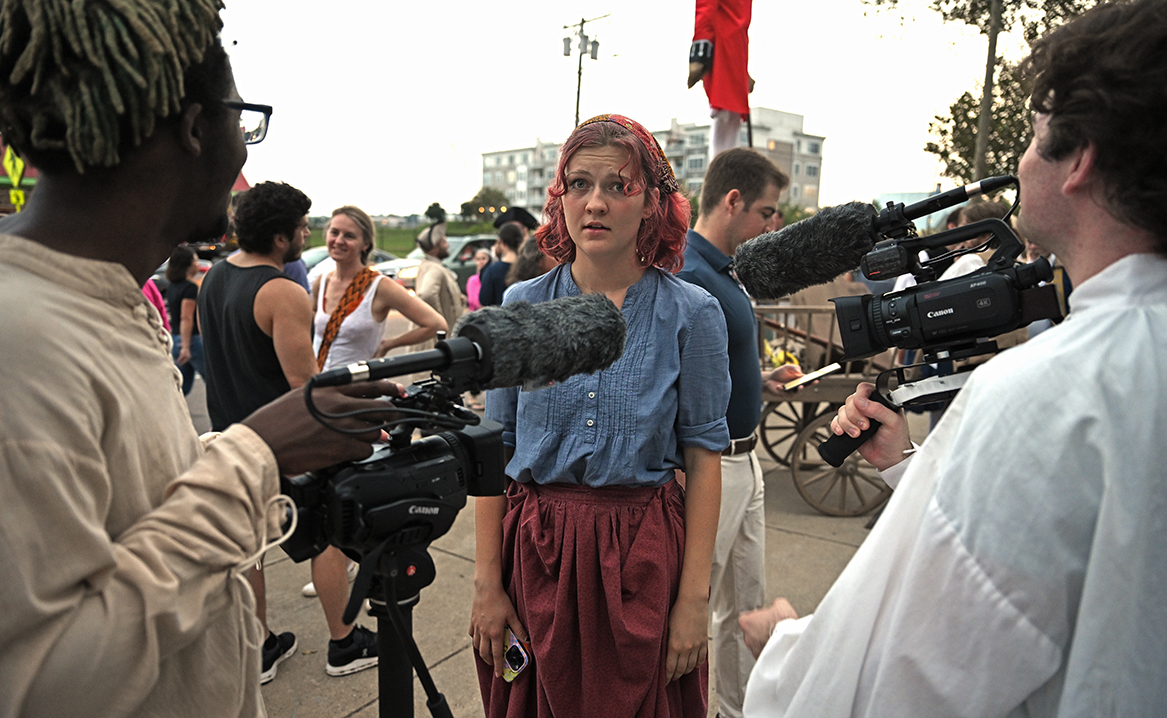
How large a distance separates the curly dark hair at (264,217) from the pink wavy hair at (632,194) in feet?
4.99

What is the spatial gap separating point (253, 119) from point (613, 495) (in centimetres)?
116

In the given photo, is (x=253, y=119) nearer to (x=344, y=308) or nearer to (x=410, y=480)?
(x=410, y=480)

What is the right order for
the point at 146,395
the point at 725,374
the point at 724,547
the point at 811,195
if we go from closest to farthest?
the point at 146,395 → the point at 725,374 → the point at 724,547 → the point at 811,195

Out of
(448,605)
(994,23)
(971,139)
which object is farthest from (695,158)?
(448,605)

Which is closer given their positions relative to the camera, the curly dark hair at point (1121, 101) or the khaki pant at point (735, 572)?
the curly dark hair at point (1121, 101)

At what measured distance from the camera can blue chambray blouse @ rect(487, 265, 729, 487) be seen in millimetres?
1802

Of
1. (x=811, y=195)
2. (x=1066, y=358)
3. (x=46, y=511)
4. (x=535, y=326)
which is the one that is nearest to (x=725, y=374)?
(x=535, y=326)

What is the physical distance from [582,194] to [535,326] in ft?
2.87

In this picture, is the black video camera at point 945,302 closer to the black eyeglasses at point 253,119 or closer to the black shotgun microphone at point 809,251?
the black shotgun microphone at point 809,251

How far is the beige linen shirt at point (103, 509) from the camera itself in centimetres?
86

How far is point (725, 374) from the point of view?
6.36ft

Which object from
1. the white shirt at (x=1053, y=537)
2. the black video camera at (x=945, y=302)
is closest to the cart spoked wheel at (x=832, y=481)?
the black video camera at (x=945, y=302)

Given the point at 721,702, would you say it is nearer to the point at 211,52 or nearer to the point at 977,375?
the point at 977,375

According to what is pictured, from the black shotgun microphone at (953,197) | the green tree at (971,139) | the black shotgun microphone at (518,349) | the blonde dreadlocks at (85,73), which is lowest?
the black shotgun microphone at (518,349)
